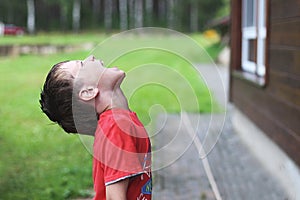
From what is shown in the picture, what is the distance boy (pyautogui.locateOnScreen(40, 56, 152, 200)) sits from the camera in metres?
1.87

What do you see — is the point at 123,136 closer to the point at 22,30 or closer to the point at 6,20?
the point at 22,30

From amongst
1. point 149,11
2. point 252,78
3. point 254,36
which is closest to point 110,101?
point 252,78

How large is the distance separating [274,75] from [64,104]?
12.5 feet

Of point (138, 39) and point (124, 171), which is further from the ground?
point (138, 39)

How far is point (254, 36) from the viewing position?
7.52 metres

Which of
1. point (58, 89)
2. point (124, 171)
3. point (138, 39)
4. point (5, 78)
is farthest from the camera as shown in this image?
point (5, 78)

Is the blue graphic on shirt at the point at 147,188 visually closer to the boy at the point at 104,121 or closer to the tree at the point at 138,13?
the boy at the point at 104,121

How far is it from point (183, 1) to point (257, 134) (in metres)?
50.9

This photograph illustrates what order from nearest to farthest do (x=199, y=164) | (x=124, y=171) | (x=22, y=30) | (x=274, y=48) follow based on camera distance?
(x=124, y=171), (x=274, y=48), (x=199, y=164), (x=22, y=30)

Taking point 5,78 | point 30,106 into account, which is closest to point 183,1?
point 5,78

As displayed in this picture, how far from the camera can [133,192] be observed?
197 cm

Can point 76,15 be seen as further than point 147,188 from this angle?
Yes

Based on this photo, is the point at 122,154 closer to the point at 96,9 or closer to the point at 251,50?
the point at 251,50

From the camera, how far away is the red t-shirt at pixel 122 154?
1866mm
